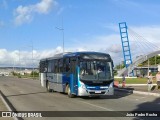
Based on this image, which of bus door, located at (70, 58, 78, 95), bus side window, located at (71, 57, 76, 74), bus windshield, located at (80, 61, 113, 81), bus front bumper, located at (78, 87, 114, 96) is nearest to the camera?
bus front bumper, located at (78, 87, 114, 96)

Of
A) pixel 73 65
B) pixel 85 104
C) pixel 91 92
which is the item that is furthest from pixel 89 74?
pixel 85 104

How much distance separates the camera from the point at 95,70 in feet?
82.7

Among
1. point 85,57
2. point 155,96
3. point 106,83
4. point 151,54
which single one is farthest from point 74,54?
point 151,54

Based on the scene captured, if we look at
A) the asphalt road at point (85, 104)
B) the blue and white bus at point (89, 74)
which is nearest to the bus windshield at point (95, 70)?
the blue and white bus at point (89, 74)

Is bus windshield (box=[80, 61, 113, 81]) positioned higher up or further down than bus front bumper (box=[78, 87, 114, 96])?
higher up

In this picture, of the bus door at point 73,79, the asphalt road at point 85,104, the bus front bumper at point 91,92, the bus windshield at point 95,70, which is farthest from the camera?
the bus door at point 73,79

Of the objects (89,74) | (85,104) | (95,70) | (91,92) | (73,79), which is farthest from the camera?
(73,79)

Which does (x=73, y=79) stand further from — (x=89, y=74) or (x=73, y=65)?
(x=89, y=74)

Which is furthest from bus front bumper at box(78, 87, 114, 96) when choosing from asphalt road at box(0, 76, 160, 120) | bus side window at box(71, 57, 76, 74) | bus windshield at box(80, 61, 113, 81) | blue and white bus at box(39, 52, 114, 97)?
bus side window at box(71, 57, 76, 74)

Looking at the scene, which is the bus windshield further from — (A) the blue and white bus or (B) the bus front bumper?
(B) the bus front bumper

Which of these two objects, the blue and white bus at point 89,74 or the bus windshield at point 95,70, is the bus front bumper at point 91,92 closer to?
the blue and white bus at point 89,74

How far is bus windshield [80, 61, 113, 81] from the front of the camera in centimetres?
2503

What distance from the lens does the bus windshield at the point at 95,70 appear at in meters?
25.0

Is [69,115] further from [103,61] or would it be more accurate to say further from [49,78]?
[49,78]
